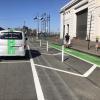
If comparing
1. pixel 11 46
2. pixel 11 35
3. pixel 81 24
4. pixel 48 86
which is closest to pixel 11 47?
pixel 11 46

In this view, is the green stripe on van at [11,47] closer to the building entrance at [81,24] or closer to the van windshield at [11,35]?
the van windshield at [11,35]

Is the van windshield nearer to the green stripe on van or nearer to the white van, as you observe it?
the white van

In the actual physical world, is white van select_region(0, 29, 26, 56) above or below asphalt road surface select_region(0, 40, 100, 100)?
above

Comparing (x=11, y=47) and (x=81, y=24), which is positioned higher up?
(x=81, y=24)

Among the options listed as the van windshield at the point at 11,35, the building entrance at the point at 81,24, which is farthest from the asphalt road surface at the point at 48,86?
the building entrance at the point at 81,24

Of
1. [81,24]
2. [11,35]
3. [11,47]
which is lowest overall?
[11,47]

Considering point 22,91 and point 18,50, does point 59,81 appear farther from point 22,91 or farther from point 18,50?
point 18,50

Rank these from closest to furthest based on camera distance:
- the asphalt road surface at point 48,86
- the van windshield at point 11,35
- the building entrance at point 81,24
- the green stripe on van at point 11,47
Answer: the asphalt road surface at point 48,86
the green stripe on van at point 11,47
the van windshield at point 11,35
the building entrance at point 81,24

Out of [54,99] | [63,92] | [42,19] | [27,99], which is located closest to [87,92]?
[63,92]

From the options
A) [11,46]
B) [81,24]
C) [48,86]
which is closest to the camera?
[48,86]

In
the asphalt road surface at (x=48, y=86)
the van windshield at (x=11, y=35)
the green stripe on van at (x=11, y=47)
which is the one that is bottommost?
the asphalt road surface at (x=48, y=86)

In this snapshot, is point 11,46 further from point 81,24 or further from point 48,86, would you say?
point 81,24

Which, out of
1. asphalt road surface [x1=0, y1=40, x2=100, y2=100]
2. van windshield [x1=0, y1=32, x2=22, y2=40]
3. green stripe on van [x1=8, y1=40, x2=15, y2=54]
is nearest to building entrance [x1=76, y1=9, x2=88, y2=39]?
van windshield [x1=0, y1=32, x2=22, y2=40]

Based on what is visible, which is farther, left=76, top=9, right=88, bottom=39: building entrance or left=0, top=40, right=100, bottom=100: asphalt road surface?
left=76, top=9, right=88, bottom=39: building entrance
